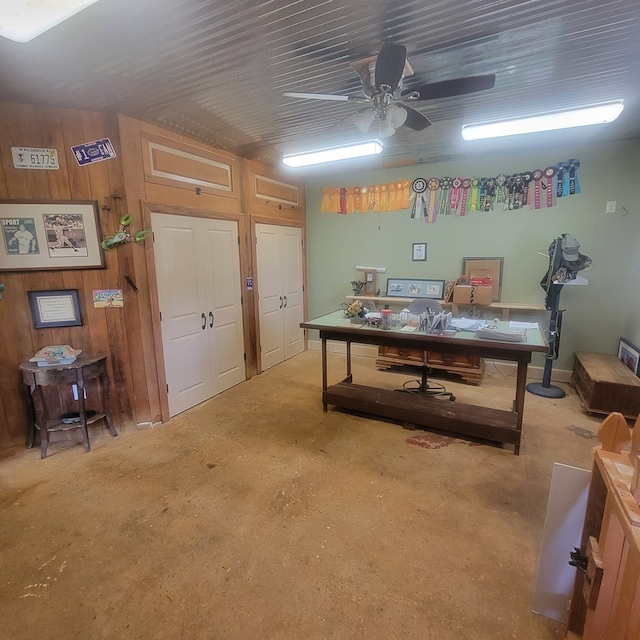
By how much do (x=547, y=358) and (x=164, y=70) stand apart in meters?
4.47

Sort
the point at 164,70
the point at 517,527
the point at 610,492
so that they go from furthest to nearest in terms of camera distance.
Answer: the point at 164,70, the point at 517,527, the point at 610,492

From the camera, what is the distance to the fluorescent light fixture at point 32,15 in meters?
Answer: 1.61

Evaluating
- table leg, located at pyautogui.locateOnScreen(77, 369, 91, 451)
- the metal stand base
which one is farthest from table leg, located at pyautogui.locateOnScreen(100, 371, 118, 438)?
the metal stand base

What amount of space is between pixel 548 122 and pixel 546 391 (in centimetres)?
276

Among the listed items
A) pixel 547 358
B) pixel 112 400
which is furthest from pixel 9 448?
pixel 547 358

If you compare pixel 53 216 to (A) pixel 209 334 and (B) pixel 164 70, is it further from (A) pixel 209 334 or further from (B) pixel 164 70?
(A) pixel 209 334

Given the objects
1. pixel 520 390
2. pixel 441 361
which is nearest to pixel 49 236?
pixel 520 390

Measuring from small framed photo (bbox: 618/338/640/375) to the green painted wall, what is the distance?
0.08 m

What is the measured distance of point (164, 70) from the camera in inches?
89.3

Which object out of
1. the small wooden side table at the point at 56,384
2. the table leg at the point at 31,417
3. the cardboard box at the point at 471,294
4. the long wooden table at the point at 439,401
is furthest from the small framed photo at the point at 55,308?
the cardboard box at the point at 471,294

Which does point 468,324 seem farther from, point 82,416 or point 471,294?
point 82,416

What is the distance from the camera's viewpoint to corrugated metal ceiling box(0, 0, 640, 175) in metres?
1.76

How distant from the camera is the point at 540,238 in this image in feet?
13.7

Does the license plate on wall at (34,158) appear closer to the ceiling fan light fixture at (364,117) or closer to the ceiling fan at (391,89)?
the ceiling fan at (391,89)
